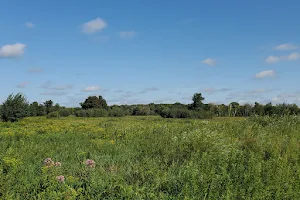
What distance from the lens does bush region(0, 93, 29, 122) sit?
32656 mm

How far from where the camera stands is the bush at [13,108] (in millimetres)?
32656

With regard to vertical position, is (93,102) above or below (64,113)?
above

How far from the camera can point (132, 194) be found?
362 centimetres

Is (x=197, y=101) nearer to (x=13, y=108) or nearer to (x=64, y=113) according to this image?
(x=64, y=113)

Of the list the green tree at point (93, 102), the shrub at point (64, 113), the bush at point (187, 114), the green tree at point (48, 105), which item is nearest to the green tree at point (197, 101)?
the bush at point (187, 114)

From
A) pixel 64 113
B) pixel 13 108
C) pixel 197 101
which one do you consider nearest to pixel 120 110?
pixel 64 113

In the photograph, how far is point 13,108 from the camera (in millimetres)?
32938

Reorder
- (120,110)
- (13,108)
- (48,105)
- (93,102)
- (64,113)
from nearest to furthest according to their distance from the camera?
1. (13,108)
2. (120,110)
3. (64,113)
4. (48,105)
5. (93,102)

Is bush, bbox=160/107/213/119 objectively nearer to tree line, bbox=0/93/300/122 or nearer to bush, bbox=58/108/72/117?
tree line, bbox=0/93/300/122

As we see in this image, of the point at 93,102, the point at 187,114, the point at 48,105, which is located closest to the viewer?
the point at 187,114

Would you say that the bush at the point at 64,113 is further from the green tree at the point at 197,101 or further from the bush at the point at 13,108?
the green tree at the point at 197,101

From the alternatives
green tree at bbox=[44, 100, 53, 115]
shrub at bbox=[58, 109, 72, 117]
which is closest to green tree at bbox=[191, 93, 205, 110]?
shrub at bbox=[58, 109, 72, 117]

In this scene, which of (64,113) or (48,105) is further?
(48,105)

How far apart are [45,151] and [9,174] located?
125 inches
